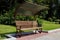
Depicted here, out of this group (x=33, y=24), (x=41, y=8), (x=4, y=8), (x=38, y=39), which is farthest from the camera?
(x=4, y=8)

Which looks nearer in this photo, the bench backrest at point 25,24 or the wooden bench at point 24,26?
the wooden bench at point 24,26

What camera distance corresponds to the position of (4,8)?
27.8 meters

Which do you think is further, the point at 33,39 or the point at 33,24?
the point at 33,24

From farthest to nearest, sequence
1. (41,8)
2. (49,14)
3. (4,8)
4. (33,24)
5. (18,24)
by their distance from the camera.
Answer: (49,14) → (4,8) → (41,8) → (33,24) → (18,24)

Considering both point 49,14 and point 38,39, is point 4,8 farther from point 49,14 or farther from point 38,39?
point 38,39

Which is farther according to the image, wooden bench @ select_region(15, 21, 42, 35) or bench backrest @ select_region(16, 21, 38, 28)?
bench backrest @ select_region(16, 21, 38, 28)

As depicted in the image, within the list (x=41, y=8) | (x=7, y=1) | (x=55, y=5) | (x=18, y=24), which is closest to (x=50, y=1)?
(x=55, y=5)

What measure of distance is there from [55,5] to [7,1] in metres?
15.3

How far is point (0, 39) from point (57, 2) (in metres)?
31.2

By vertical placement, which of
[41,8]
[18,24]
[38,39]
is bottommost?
[38,39]

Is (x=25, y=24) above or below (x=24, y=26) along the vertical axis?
above

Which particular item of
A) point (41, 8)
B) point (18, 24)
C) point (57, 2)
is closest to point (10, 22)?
point (41, 8)

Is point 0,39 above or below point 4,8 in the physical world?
below

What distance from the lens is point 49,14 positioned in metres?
38.6
